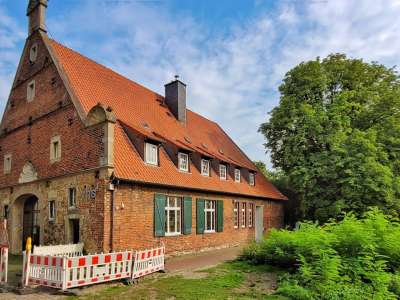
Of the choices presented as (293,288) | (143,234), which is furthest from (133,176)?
(293,288)

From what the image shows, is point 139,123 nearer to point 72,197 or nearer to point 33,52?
point 72,197

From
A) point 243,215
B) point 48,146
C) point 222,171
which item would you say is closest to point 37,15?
point 48,146

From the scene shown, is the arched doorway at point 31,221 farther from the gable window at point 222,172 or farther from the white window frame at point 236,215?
the white window frame at point 236,215

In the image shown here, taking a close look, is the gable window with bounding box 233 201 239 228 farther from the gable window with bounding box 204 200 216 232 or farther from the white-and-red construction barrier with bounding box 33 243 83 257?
the white-and-red construction barrier with bounding box 33 243 83 257

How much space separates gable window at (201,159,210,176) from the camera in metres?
19.7

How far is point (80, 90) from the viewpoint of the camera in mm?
15883

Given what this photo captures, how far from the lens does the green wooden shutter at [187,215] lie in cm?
1669

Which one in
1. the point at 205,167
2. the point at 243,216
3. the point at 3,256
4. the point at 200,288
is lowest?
the point at 200,288

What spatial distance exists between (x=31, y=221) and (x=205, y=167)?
30.0 feet

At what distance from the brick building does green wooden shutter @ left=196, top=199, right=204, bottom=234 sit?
1.9 inches

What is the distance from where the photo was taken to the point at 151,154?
634 inches

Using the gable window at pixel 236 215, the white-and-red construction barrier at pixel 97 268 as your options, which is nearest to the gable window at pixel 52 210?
the white-and-red construction barrier at pixel 97 268

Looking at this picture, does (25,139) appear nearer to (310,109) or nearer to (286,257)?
(286,257)

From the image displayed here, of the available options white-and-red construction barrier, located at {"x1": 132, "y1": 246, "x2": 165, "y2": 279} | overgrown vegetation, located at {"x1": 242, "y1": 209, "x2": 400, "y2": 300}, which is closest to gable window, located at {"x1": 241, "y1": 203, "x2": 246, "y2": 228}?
overgrown vegetation, located at {"x1": 242, "y1": 209, "x2": 400, "y2": 300}
